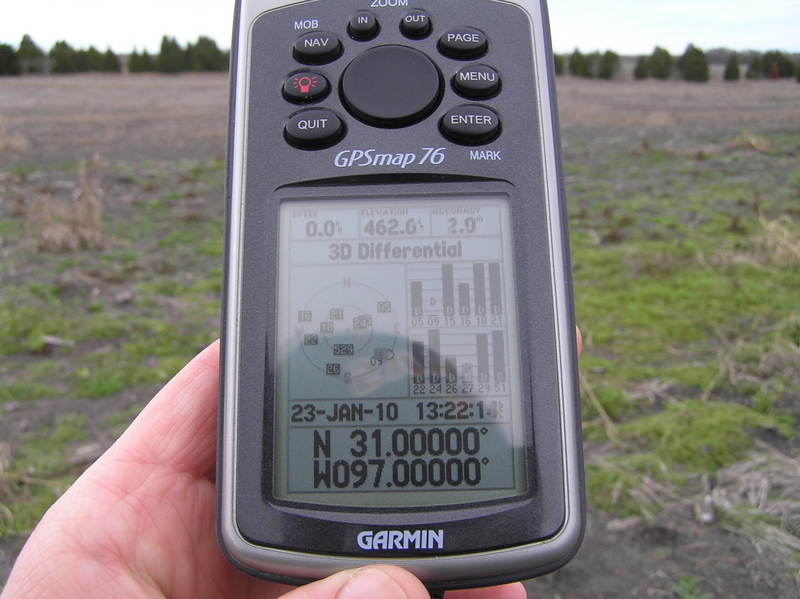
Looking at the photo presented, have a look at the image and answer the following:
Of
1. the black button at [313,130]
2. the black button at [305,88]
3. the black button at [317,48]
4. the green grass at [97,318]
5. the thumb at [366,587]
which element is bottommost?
the green grass at [97,318]

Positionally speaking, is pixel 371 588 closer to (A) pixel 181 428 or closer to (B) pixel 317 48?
(A) pixel 181 428

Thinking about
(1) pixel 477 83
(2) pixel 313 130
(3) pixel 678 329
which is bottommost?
(3) pixel 678 329

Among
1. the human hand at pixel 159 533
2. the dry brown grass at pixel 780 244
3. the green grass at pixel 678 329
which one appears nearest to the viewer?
the human hand at pixel 159 533

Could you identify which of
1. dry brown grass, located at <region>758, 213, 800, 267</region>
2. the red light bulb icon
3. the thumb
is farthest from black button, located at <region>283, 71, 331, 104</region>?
dry brown grass, located at <region>758, 213, 800, 267</region>

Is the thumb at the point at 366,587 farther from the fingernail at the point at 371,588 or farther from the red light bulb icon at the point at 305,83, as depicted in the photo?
the red light bulb icon at the point at 305,83

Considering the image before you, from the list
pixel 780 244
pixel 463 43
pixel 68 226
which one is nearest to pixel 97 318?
pixel 68 226

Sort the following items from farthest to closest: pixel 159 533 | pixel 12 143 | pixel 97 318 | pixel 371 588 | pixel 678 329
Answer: pixel 12 143
pixel 97 318
pixel 678 329
pixel 159 533
pixel 371 588

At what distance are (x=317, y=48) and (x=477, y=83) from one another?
343mm

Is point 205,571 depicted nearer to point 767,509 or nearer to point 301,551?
point 301,551

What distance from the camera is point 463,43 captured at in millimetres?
1410

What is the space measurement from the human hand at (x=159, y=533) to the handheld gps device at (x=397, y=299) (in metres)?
0.16

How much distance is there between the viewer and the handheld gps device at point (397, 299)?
4.00 ft

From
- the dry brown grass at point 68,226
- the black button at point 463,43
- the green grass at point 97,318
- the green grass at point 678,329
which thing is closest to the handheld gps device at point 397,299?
the black button at point 463,43

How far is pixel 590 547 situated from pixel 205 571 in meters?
1.58
